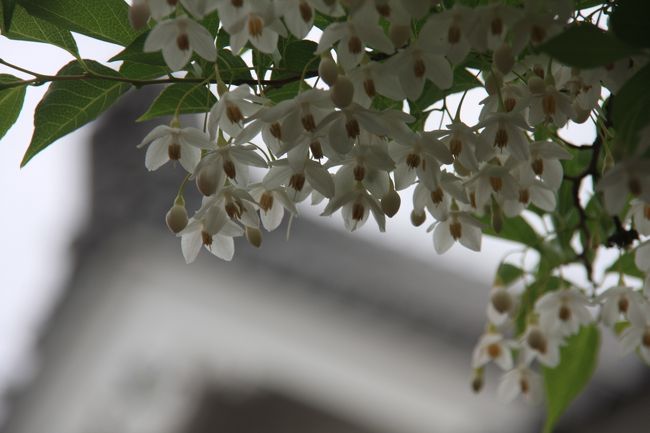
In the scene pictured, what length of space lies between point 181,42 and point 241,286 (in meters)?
9.27

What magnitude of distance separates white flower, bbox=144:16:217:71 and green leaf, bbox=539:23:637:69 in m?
0.22

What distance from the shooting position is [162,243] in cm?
934

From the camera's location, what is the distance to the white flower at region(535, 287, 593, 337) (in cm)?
93

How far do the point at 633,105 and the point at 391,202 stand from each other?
0.62 feet

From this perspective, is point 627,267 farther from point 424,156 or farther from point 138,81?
point 138,81

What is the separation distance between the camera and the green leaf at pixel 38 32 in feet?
2.40

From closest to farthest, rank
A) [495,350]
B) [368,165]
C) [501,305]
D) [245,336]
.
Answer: [368,165], [501,305], [495,350], [245,336]

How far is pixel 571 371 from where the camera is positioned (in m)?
1.05

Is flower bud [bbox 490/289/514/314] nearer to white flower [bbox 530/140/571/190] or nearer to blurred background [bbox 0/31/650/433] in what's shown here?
white flower [bbox 530/140/571/190]

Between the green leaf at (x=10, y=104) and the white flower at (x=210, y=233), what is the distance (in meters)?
0.16

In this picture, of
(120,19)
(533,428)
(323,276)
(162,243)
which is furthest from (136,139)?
(120,19)

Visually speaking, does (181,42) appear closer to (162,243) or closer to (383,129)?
(383,129)

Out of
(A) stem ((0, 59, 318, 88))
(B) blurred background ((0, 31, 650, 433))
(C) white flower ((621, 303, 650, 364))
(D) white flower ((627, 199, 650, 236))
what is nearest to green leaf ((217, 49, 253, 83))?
(A) stem ((0, 59, 318, 88))

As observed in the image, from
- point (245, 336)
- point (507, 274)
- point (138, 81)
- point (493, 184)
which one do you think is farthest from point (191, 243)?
point (245, 336)
